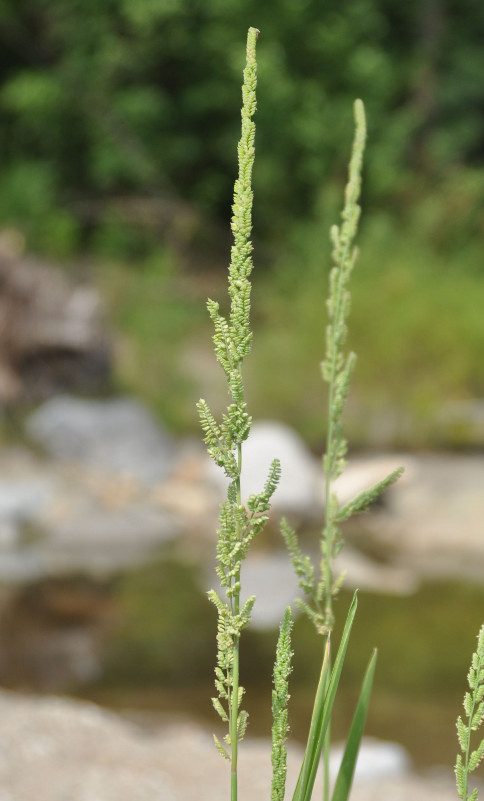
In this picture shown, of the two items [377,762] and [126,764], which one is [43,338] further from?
[377,762]

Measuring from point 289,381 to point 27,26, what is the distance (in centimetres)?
576

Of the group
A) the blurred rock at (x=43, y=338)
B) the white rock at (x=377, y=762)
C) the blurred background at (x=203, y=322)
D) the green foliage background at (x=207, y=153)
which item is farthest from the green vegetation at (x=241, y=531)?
the green foliage background at (x=207, y=153)

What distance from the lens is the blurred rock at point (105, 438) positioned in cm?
693

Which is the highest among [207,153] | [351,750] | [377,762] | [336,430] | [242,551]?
[207,153]

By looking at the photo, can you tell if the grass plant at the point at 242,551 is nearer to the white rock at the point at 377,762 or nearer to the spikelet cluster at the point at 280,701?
the spikelet cluster at the point at 280,701

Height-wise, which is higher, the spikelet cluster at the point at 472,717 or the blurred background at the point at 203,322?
the blurred background at the point at 203,322

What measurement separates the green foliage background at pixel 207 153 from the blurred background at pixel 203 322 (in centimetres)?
3

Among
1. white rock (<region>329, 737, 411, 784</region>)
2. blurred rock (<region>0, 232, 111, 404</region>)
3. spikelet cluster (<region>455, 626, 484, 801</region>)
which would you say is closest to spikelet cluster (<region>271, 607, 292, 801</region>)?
spikelet cluster (<region>455, 626, 484, 801</region>)

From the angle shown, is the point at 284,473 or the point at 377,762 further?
the point at 284,473

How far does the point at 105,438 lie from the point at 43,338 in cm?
106

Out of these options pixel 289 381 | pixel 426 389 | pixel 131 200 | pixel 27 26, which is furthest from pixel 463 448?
pixel 27 26

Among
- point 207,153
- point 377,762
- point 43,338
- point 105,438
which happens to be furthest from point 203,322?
point 377,762

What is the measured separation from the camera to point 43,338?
7598mm

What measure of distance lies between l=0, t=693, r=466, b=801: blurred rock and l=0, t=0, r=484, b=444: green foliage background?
5031 millimetres
